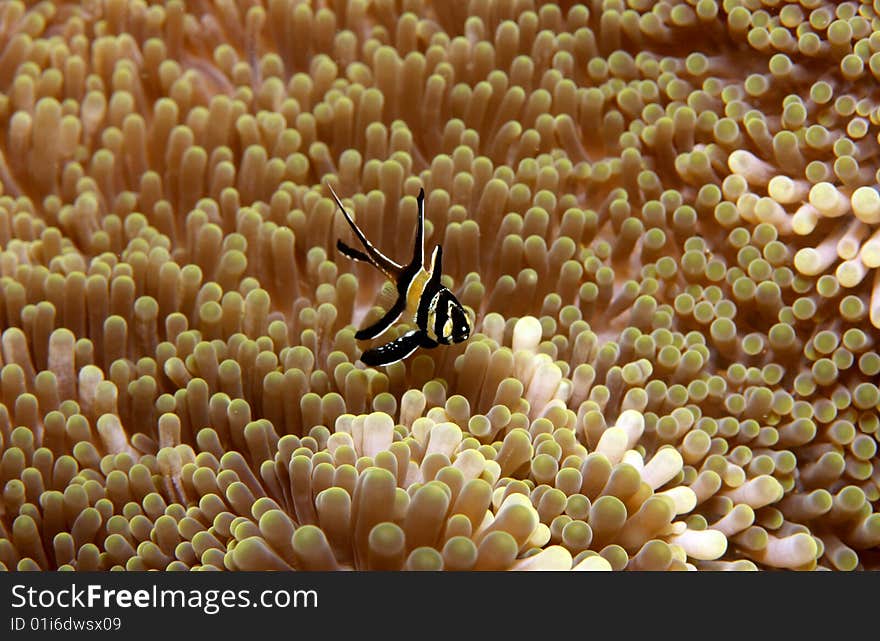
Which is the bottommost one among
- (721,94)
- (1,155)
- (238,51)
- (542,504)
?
(542,504)

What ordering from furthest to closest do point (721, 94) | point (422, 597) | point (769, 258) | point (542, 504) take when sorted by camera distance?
1. point (721, 94)
2. point (769, 258)
3. point (542, 504)
4. point (422, 597)

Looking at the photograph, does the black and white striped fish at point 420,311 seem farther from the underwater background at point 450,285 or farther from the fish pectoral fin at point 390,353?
the underwater background at point 450,285

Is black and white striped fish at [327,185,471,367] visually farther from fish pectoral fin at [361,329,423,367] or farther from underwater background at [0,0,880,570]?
underwater background at [0,0,880,570]

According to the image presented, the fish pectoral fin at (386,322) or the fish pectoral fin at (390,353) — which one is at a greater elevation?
the fish pectoral fin at (386,322)

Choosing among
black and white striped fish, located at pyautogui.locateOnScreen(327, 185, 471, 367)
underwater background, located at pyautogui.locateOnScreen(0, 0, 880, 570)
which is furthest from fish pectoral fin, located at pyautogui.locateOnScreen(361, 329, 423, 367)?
underwater background, located at pyautogui.locateOnScreen(0, 0, 880, 570)

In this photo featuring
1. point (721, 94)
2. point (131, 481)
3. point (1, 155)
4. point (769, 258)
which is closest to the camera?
point (131, 481)

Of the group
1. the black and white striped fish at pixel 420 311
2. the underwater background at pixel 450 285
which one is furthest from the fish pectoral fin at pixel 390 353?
the underwater background at pixel 450 285

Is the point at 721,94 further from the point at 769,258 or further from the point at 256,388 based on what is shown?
the point at 256,388

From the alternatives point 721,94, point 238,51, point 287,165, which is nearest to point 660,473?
point 721,94

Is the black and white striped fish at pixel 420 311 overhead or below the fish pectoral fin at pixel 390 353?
overhead
